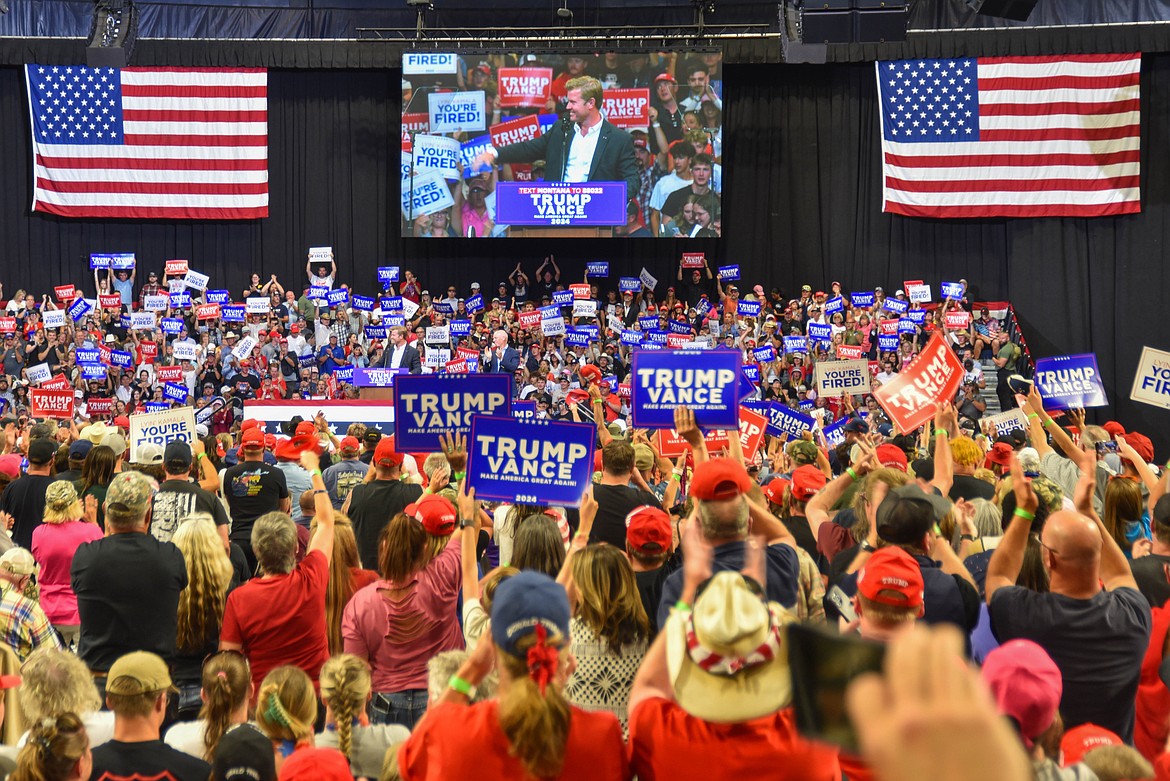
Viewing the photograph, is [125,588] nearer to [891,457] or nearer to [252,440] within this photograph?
[252,440]

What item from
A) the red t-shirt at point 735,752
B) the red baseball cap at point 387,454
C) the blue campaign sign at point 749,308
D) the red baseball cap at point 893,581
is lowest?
the red t-shirt at point 735,752

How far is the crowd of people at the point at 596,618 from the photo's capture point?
2.48 m

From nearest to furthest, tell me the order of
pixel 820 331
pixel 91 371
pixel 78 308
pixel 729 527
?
pixel 729 527, pixel 91 371, pixel 820 331, pixel 78 308

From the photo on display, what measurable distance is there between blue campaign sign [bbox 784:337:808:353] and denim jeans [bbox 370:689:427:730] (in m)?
15.2

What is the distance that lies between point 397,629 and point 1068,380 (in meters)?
5.47

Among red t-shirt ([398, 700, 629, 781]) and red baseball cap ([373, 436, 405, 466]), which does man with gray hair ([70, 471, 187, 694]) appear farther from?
red t-shirt ([398, 700, 629, 781])

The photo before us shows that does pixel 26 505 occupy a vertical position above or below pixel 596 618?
below

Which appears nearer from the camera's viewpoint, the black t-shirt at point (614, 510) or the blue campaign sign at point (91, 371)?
the black t-shirt at point (614, 510)

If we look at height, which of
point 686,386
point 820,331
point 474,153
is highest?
point 474,153

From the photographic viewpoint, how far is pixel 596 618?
3.74 metres

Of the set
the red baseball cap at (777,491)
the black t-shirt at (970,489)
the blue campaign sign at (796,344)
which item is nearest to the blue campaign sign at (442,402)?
the red baseball cap at (777,491)

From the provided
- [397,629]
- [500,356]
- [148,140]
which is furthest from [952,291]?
[397,629]

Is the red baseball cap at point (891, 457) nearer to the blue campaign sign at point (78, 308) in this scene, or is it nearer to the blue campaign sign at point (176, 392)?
the blue campaign sign at point (176, 392)

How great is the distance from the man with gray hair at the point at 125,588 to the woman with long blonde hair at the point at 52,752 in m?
2.00
